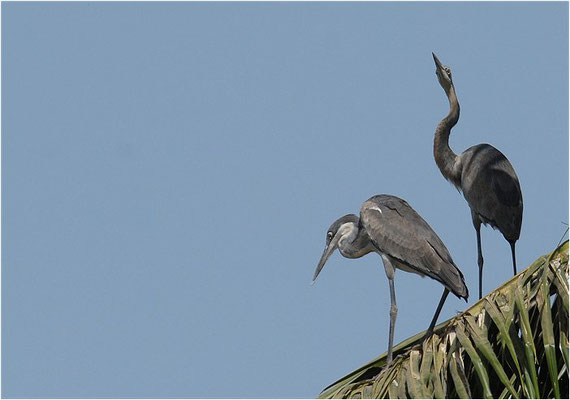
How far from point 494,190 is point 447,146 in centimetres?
90

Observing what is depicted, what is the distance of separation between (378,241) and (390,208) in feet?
0.82

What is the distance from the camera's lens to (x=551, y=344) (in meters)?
5.24

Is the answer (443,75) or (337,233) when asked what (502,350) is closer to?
(337,233)

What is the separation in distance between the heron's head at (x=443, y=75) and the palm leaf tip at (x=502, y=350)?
4662mm

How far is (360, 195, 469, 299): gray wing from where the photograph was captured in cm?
752

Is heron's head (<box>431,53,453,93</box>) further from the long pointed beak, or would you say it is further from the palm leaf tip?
the palm leaf tip

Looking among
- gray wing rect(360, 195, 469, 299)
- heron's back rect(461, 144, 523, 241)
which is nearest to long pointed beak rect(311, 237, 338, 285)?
gray wing rect(360, 195, 469, 299)

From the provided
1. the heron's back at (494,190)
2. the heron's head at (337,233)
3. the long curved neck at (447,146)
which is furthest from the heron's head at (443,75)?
the heron's head at (337,233)

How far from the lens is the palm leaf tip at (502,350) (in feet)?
17.7

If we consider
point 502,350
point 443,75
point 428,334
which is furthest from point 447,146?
point 502,350

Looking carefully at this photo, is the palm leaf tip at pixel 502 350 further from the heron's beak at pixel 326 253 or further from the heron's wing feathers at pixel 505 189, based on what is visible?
the heron's wing feathers at pixel 505 189

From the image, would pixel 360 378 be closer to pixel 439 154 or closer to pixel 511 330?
pixel 511 330

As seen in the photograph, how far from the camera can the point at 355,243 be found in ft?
27.7

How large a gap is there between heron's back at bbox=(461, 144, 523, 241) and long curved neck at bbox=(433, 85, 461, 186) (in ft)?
0.73
